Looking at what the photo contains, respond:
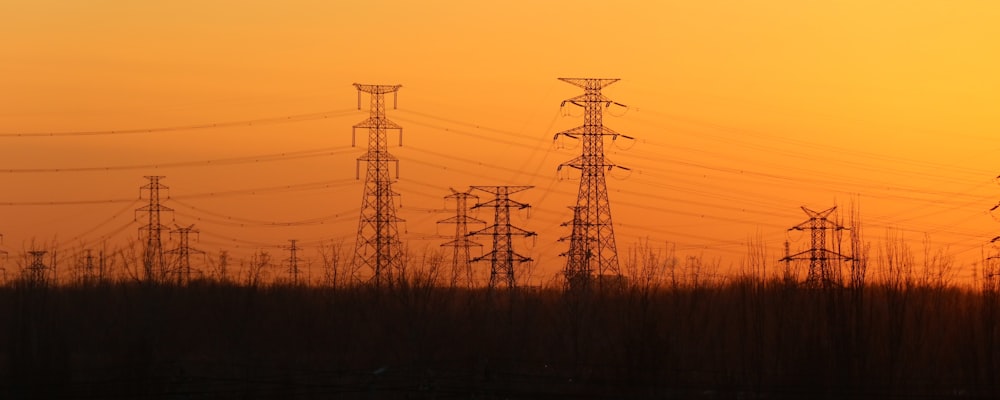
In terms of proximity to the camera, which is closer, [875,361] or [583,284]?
[875,361]

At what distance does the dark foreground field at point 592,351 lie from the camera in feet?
94.9

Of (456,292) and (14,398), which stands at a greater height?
(456,292)

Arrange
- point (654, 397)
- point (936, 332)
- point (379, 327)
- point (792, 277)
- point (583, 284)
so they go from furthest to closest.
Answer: point (379, 327)
point (583, 284)
point (936, 332)
point (792, 277)
point (654, 397)

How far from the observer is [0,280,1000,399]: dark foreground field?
94.9 feet

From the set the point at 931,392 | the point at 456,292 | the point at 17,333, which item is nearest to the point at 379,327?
the point at 456,292

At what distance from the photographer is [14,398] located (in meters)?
29.0

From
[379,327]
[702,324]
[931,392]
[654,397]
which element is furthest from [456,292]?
[931,392]

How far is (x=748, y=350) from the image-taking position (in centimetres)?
3250

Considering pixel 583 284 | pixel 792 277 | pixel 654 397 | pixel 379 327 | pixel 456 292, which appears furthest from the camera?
pixel 379 327

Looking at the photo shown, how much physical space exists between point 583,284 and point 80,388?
42.3 feet

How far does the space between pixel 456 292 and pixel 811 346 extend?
44.8ft

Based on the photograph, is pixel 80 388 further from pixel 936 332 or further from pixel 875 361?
pixel 936 332

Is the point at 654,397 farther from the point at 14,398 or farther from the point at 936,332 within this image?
the point at 14,398

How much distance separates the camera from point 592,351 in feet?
112
